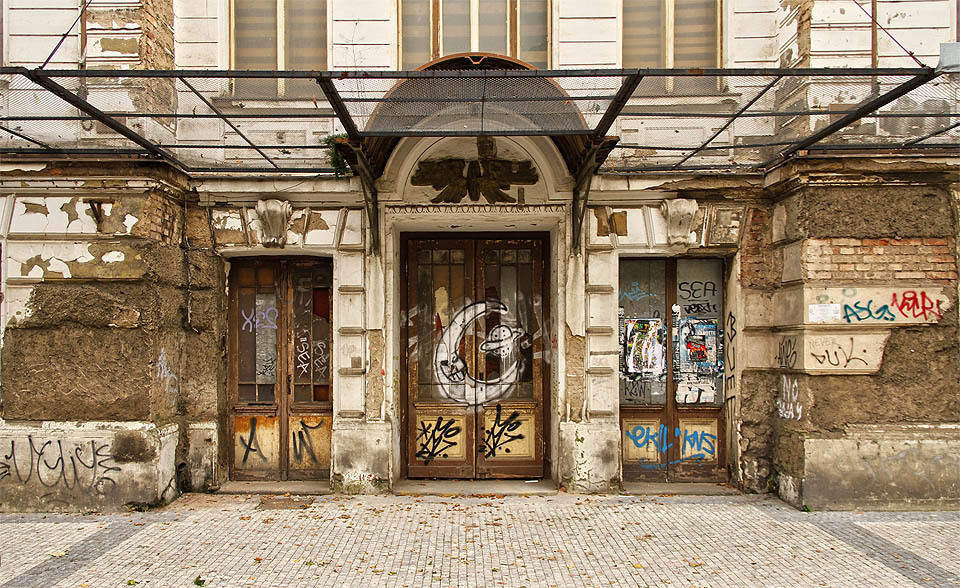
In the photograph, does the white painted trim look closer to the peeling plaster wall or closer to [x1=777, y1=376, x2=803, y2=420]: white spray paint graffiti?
the peeling plaster wall

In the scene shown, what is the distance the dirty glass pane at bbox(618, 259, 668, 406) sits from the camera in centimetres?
734

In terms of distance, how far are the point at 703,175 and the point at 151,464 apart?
21.3ft

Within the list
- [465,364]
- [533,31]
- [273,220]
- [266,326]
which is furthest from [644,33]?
[266,326]

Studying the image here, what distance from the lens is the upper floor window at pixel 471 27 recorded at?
729 cm

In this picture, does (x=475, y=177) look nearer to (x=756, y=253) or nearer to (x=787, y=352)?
(x=756, y=253)

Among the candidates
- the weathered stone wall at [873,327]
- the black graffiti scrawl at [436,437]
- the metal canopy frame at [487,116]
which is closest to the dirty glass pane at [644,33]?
the metal canopy frame at [487,116]

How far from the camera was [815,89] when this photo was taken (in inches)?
251

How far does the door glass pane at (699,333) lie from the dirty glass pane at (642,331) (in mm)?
187

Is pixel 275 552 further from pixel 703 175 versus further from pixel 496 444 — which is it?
pixel 703 175

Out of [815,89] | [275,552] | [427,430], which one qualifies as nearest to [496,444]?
[427,430]

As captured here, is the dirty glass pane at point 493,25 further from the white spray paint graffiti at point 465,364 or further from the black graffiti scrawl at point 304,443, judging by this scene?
the black graffiti scrawl at point 304,443

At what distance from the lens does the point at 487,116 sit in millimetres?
5621

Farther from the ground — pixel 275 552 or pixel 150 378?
pixel 150 378

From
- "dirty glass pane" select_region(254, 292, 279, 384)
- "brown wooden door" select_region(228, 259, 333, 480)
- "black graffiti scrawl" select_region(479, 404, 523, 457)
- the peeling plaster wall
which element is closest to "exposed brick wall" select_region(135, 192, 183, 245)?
the peeling plaster wall
